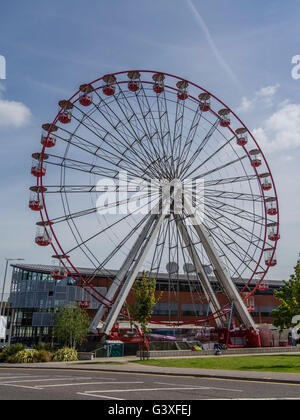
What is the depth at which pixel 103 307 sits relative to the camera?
34531 millimetres

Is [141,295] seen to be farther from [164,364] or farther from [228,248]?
[228,248]

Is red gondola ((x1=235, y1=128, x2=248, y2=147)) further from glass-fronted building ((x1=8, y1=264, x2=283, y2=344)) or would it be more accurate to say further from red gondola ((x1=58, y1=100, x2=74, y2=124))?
glass-fronted building ((x1=8, y1=264, x2=283, y2=344))

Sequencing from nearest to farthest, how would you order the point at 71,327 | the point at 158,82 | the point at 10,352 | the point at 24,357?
the point at 24,357
the point at 10,352
the point at 158,82
the point at 71,327

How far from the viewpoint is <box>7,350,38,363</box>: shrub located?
29047mm

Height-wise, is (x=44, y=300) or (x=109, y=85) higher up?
(x=109, y=85)

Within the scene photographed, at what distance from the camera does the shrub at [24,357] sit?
2905 centimetres

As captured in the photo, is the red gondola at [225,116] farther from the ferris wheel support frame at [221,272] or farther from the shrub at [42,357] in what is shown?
the shrub at [42,357]

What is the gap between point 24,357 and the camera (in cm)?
2905

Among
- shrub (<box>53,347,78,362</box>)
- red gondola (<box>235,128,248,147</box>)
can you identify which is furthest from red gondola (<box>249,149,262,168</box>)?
shrub (<box>53,347,78,362</box>)

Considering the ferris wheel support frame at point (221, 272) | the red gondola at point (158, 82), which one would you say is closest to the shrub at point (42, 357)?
the ferris wheel support frame at point (221, 272)

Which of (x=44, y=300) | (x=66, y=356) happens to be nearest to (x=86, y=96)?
(x=66, y=356)

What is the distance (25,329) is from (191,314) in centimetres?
2729

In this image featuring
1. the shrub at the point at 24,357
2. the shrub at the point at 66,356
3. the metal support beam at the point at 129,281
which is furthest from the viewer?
the metal support beam at the point at 129,281

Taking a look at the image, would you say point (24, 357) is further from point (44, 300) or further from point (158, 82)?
point (44, 300)
